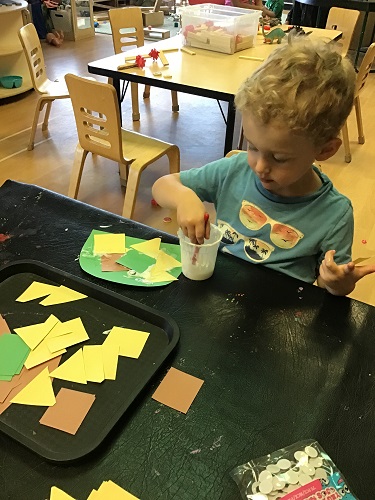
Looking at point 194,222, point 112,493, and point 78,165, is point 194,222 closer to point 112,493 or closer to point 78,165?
point 112,493

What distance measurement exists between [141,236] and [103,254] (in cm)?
10

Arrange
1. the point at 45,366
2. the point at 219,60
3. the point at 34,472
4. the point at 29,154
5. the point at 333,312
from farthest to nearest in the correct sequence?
the point at 29,154
the point at 219,60
the point at 333,312
the point at 45,366
the point at 34,472

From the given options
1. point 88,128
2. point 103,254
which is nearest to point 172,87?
point 88,128

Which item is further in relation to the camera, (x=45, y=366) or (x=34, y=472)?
(x=45, y=366)

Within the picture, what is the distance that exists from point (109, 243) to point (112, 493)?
0.50 meters

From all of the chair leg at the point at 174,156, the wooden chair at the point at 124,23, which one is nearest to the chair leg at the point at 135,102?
the wooden chair at the point at 124,23

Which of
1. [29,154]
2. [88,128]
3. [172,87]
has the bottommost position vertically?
[29,154]

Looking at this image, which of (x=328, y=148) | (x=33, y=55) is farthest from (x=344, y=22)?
(x=328, y=148)

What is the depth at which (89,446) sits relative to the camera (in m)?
0.56

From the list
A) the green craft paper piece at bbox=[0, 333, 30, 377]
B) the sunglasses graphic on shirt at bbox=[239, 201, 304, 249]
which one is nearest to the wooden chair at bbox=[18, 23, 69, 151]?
the sunglasses graphic on shirt at bbox=[239, 201, 304, 249]

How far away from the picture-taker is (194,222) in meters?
0.85

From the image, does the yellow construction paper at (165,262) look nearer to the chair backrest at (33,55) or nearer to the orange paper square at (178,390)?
the orange paper square at (178,390)

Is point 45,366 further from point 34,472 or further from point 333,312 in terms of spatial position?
point 333,312

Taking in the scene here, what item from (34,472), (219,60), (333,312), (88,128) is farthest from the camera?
(219,60)
